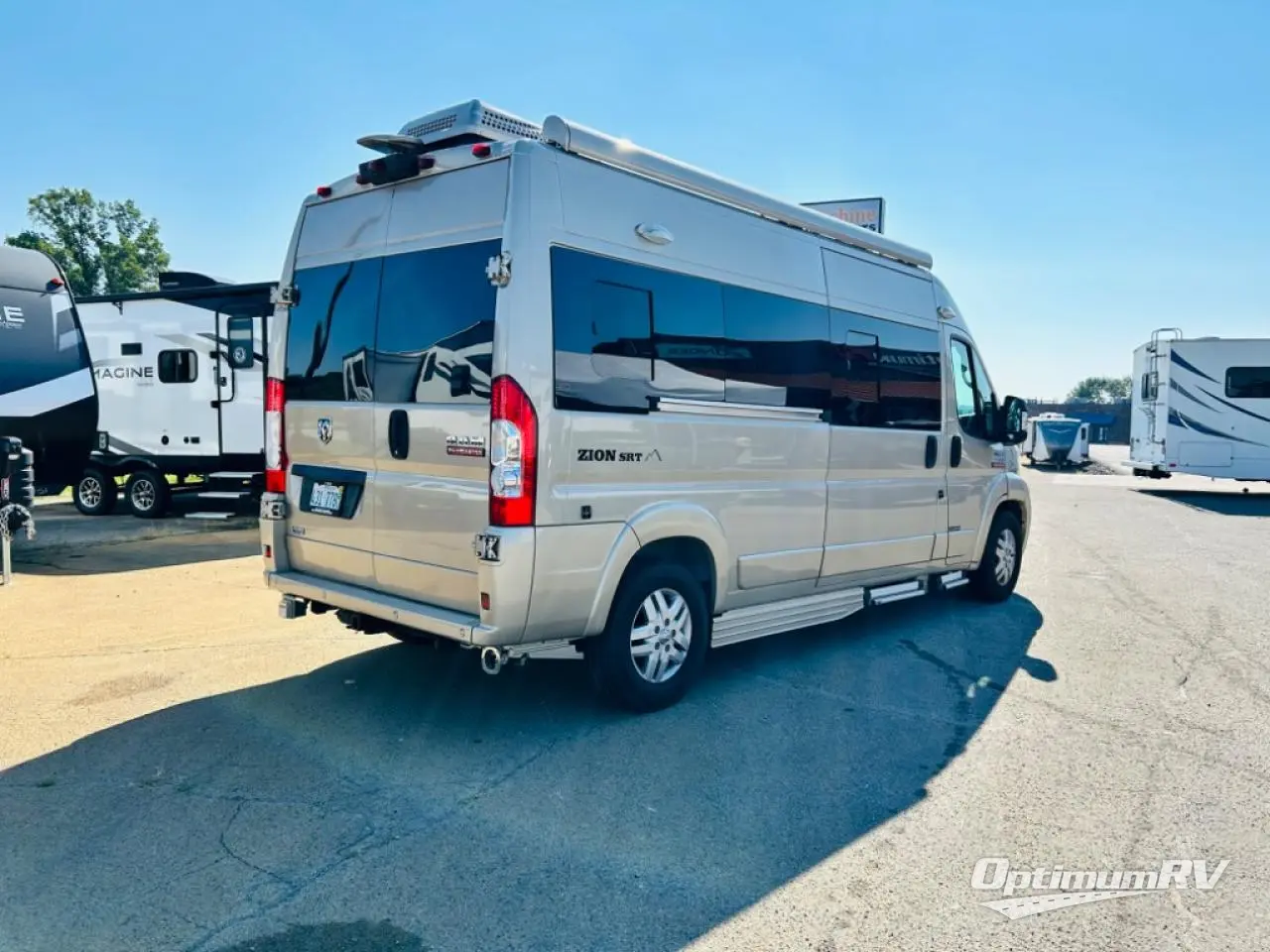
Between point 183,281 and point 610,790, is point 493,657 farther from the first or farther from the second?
point 183,281

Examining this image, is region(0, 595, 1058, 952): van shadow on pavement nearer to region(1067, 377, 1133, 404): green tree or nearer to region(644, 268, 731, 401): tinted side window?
region(644, 268, 731, 401): tinted side window

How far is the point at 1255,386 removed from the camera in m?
21.0

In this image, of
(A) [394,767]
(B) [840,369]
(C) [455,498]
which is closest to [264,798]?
(A) [394,767]

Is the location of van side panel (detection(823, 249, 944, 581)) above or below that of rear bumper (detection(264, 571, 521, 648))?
above

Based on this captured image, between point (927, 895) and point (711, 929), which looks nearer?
point (711, 929)

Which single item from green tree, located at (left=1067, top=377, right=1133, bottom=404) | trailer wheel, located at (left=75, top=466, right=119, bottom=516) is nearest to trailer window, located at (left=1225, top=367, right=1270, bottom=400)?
trailer wheel, located at (left=75, top=466, right=119, bottom=516)

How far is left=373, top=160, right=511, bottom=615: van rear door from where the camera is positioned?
14.5 feet

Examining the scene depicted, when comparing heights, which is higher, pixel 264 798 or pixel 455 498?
pixel 455 498

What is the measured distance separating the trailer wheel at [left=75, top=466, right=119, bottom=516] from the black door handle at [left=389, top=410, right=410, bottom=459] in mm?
11070

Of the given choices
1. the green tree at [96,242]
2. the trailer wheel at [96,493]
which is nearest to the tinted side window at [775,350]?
the trailer wheel at [96,493]

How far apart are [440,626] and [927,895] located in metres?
2.42

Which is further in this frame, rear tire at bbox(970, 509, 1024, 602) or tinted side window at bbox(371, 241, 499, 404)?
rear tire at bbox(970, 509, 1024, 602)

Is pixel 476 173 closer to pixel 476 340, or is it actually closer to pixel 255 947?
pixel 476 340

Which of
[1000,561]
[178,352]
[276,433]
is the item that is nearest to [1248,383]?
[1000,561]
